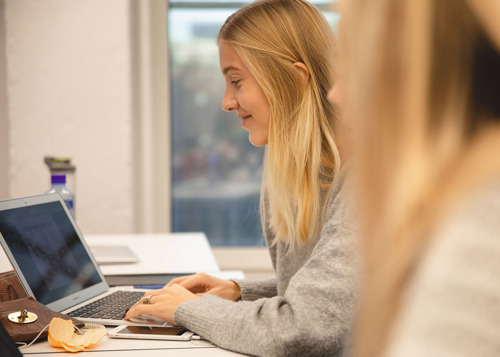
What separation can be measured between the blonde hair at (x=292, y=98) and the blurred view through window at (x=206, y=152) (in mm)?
1874

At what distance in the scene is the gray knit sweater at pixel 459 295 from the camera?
33 centimetres

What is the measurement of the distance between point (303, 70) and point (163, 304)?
53cm

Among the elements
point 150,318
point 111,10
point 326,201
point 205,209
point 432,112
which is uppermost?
point 111,10

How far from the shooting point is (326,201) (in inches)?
42.0

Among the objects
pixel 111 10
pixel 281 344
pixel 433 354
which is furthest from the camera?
pixel 111 10

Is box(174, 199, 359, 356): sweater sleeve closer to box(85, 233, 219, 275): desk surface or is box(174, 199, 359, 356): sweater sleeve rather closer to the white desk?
the white desk

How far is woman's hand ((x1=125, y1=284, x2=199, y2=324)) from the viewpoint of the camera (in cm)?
104

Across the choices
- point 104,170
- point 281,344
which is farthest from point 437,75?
point 104,170

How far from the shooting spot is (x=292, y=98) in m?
1.18

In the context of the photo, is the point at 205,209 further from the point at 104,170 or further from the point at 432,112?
the point at 432,112

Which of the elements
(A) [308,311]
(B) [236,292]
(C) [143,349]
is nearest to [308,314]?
(A) [308,311]

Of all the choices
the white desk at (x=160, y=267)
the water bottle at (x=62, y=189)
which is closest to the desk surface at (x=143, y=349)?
the white desk at (x=160, y=267)

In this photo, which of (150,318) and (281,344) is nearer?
(281,344)

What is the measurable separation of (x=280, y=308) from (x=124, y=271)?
2.67ft
